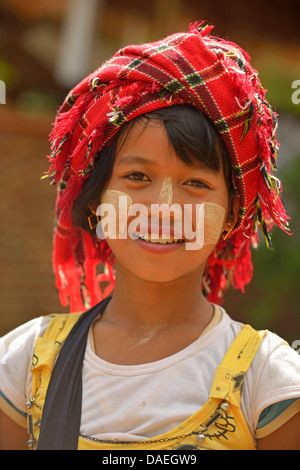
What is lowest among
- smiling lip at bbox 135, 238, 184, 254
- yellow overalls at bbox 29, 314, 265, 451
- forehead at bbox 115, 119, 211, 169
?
yellow overalls at bbox 29, 314, 265, 451

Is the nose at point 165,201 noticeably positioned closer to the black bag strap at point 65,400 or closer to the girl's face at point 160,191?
the girl's face at point 160,191

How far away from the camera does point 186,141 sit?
Answer: 71.4 inches

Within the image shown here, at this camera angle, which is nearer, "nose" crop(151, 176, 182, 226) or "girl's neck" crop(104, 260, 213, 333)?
"nose" crop(151, 176, 182, 226)

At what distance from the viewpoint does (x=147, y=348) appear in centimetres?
196

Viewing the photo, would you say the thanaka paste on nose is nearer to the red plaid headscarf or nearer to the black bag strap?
the red plaid headscarf

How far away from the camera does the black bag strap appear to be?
183 centimetres

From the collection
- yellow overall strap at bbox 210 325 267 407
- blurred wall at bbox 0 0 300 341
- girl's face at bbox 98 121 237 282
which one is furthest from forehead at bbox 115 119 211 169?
blurred wall at bbox 0 0 300 341

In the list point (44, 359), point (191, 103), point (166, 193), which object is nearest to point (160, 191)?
point (166, 193)

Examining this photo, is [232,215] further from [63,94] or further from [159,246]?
[63,94]

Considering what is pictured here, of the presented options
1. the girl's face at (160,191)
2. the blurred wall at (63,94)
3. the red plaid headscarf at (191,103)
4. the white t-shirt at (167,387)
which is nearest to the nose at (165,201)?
the girl's face at (160,191)

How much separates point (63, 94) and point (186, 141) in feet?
19.6

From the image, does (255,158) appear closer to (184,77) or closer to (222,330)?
(184,77)

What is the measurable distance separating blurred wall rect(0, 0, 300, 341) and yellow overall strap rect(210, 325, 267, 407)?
3.21 m

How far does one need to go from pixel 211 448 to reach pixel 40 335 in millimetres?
713
